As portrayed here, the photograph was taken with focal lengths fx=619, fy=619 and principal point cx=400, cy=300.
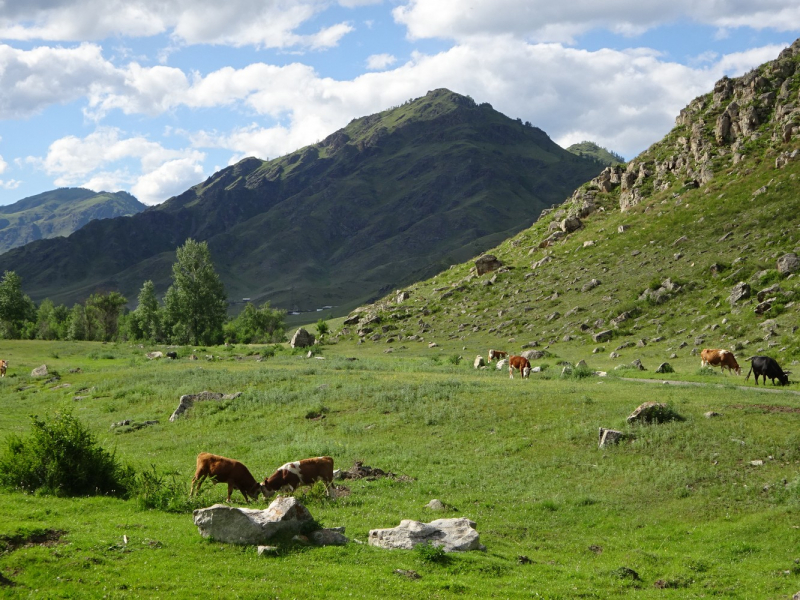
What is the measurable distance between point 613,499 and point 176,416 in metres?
28.2

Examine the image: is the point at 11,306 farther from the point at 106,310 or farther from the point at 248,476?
the point at 248,476

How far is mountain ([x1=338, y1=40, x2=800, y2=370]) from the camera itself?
A: 58.9m

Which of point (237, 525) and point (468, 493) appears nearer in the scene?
point (237, 525)

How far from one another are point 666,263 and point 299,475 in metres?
63.8

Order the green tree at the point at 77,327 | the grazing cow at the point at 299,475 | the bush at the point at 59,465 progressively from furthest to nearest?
the green tree at the point at 77,327 → the grazing cow at the point at 299,475 → the bush at the point at 59,465

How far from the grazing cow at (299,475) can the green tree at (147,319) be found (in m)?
119

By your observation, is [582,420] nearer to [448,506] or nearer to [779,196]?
[448,506]

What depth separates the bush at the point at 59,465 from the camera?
67.4 ft

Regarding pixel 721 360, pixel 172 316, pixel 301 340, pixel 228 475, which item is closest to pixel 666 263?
pixel 721 360

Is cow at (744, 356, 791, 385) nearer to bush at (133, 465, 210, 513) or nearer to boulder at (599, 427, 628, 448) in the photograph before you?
boulder at (599, 427, 628, 448)

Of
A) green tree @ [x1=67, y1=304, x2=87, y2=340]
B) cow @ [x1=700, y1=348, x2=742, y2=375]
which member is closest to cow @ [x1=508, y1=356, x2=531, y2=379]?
cow @ [x1=700, y1=348, x2=742, y2=375]

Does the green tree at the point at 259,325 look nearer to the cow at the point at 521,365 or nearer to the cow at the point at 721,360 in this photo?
the cow at the point at 521,365

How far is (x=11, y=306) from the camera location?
131 metres

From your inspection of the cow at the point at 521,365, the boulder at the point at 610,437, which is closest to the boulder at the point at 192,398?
the cow at the point at 521,365
